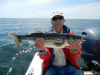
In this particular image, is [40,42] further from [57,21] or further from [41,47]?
[57,21]

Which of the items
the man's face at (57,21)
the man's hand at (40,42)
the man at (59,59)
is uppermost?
the man's face at (57,21)

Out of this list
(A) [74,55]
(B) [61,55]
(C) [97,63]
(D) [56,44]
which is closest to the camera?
(D) [56,44]

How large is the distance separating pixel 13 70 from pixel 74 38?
575cm

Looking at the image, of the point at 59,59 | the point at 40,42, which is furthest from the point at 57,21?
the point at 59,59

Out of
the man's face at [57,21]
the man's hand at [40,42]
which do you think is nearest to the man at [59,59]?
the man's face at [57,21]

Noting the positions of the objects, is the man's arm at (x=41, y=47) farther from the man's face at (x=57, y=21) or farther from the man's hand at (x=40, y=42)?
the man's face at (x=57, y=21)

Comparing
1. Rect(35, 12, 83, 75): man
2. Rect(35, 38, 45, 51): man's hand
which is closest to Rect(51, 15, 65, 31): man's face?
Rect(35, 12, 83, 75): man

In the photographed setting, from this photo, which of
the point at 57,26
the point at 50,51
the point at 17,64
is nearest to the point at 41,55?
the point at 50,51

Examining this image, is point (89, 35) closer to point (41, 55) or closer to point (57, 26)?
point (57, 26)

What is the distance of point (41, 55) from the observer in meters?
3.52

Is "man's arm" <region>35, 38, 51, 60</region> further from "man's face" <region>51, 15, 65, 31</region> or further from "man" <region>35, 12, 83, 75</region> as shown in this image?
"man's face" <region>51, 15, 65, 31</region>

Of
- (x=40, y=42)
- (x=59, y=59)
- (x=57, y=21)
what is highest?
(x=57, y=21)

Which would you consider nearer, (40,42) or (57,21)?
(40,42)

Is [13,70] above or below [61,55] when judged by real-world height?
below
